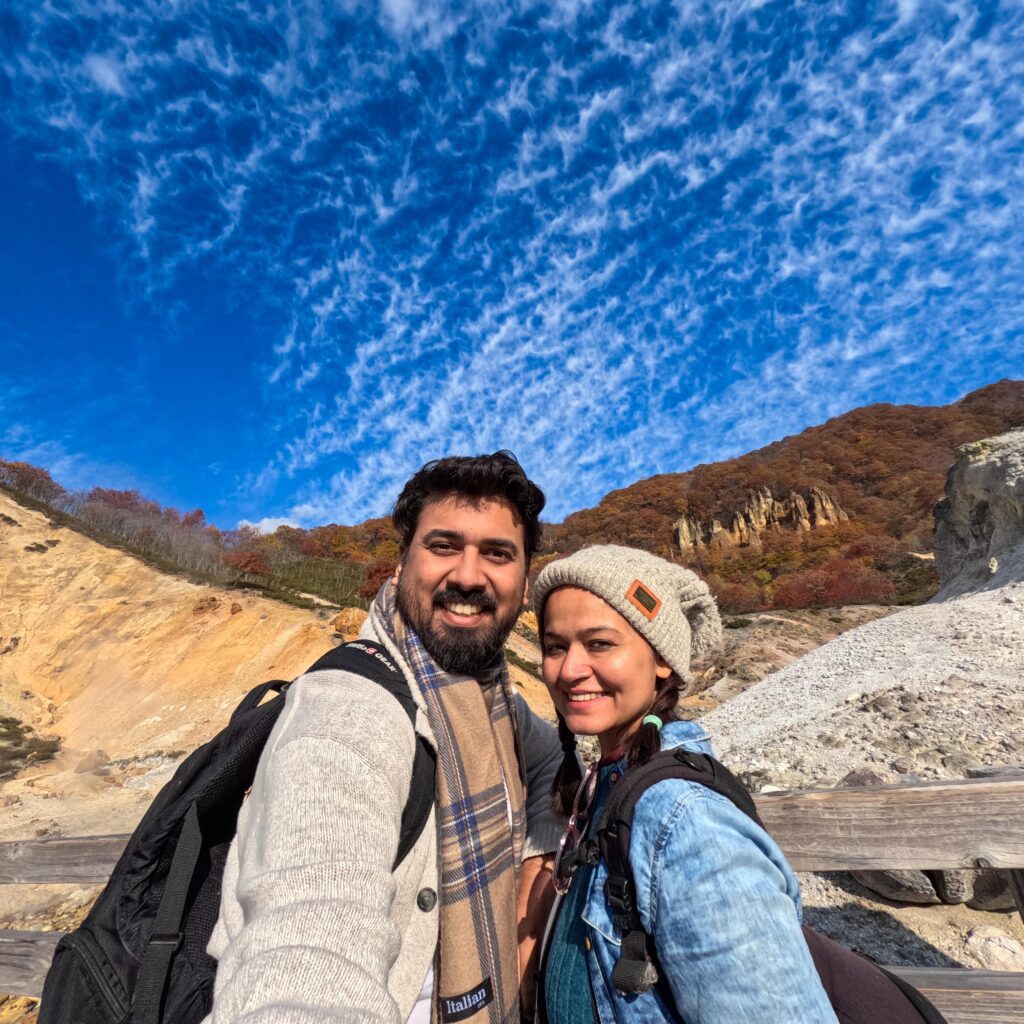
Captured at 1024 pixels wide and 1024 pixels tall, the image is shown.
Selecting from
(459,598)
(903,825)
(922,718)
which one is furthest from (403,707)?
(922,718)

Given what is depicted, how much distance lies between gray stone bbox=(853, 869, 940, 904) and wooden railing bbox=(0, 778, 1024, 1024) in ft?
5.14

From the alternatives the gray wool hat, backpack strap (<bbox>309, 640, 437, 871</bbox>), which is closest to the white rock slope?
the gray wool hat

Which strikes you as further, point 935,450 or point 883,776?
point 935,450

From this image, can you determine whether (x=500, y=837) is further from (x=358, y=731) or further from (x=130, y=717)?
(x=130, y=717)

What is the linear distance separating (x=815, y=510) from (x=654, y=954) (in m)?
46.3

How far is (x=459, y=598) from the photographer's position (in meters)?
1.99

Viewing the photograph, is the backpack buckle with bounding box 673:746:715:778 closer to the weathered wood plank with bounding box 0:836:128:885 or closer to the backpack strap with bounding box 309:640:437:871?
the backpack strap with bounding box 309:640:437:871

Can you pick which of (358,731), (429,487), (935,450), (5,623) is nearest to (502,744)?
(358,731)

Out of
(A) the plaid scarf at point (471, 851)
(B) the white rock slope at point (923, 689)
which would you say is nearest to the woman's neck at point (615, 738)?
(A) the plaid scarf at point (471, 851)

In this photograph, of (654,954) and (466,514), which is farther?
(466,514)

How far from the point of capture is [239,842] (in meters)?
1.23

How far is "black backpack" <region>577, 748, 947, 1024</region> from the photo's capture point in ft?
3.84

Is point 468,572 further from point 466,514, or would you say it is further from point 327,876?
point 327,876

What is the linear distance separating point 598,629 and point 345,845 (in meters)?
0.93
